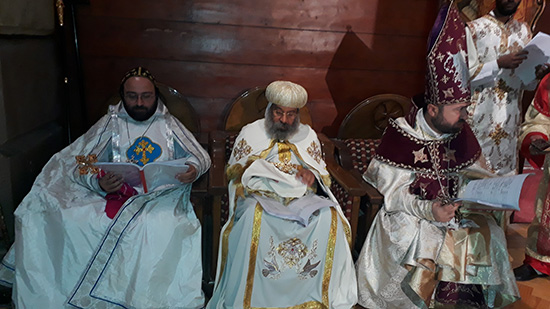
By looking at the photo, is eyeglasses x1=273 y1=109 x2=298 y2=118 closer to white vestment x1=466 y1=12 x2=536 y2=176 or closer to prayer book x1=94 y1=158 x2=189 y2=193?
prayer book x1=94 y1=158 x2=189 y2=193

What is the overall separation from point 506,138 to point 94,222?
3.01 metres

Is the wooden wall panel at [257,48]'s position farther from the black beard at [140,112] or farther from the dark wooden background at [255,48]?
the black beard at [140,112]

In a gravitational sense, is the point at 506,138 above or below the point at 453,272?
above

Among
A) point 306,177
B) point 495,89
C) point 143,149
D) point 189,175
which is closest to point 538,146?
point 495,89

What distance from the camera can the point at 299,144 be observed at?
3008 mm

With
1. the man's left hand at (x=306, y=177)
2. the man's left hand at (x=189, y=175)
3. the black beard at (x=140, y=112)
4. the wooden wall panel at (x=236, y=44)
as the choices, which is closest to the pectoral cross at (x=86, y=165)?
the black beard at (x=140, y=112)

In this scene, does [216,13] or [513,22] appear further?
[216,13]

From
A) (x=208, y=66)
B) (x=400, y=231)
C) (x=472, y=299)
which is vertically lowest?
(x=472, y=299)

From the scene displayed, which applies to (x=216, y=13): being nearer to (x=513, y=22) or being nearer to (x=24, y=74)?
(x=24, y=74)

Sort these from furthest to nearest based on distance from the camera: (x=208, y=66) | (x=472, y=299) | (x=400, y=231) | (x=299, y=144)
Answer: (x=208, y=66) → (x=299, y=144) → (x=472, y=299) → (x=400, y=231)

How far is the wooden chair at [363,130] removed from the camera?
3.37 m

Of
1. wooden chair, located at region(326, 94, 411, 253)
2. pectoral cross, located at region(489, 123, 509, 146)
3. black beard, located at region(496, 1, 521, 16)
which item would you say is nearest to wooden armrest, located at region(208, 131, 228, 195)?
wooden chair, located at region(326, 94, 411, 253)

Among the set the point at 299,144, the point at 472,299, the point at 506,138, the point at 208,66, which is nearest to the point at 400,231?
the point at 472,299

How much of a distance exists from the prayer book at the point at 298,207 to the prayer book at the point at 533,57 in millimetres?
1808
